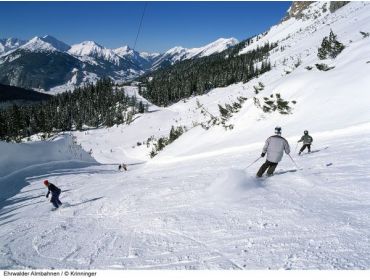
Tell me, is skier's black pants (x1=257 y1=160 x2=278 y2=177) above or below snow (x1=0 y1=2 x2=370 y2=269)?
above

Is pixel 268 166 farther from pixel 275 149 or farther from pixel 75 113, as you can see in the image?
pixel 75 113

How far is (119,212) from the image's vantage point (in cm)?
1363

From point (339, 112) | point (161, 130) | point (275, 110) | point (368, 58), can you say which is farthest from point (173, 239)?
point (161, 130)

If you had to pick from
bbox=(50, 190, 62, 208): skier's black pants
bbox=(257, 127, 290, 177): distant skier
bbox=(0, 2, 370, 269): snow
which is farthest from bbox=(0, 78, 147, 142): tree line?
bbox=(257, 127, 290, 177): distant skier

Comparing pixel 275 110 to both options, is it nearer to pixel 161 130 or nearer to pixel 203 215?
pixel 203 215

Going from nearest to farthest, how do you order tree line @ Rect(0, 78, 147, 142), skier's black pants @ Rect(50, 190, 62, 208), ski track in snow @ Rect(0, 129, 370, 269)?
ski track in snow @ Rect(0, 129, 370, 269)
skier's black pants @ Rect(50, 190, 62, 208)
tree line @ Rect(0, 78, 147, 142)

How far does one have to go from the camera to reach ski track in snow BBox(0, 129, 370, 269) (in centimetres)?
795

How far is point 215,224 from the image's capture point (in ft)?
33.7

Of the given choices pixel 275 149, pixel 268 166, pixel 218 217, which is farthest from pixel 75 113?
pixel 218 217

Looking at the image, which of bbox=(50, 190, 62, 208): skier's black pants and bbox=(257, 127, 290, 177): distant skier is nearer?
bbox=(257, 127, 290, 177): distant skier

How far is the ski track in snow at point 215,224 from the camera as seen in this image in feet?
26.1

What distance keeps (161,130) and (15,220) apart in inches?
2742

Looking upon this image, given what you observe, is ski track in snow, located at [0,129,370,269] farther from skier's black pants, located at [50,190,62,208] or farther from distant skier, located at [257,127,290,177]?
distant skier, located at [257,127,290,177]

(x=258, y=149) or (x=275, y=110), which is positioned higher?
(x=275, y=110)
